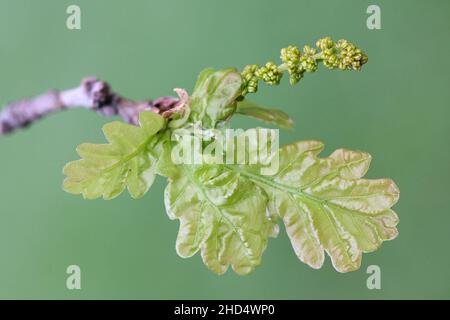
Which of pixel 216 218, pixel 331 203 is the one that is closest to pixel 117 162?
pixel 216 218

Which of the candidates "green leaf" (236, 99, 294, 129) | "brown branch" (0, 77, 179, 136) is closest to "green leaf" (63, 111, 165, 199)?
"brown branch" (0, 77, 179, 136)

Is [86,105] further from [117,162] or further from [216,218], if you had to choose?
[216,218]

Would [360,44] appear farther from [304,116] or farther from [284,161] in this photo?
[284,161]

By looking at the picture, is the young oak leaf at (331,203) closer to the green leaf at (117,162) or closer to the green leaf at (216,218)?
the green leaf at (216,218)

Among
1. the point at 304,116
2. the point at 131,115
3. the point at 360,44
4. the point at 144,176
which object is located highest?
the point at 360,44

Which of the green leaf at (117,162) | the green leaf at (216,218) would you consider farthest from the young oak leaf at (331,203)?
the green leaf at (117,162)

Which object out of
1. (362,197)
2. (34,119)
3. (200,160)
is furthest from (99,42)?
(362,197)
